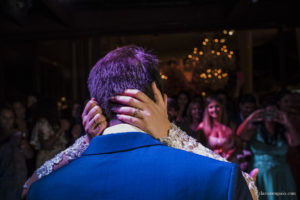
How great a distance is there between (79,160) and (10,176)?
1941mm

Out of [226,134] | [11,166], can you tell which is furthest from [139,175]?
[226,134]

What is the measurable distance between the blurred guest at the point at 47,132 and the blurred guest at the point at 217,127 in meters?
1.25

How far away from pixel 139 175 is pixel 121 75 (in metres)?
0.25

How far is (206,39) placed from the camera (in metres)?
2.33

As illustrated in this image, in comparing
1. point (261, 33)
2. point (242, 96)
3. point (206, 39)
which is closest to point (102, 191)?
point (206, 39)

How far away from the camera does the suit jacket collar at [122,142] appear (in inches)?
27.4

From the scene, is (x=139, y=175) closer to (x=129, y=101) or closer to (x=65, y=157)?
(x=129, y=101)

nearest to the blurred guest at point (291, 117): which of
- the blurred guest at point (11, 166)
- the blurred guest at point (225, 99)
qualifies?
the blurred guest at point (225, 99)

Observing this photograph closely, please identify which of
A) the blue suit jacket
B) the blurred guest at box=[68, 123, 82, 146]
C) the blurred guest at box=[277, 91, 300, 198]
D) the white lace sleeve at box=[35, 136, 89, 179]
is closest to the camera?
the blue suit jacket

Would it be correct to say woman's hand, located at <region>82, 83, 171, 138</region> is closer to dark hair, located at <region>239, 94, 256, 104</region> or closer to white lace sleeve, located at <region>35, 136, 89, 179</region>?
white lace sleeve, located at <region>35, 136, 89, 179</region>

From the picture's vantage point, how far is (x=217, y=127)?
9.45 ft

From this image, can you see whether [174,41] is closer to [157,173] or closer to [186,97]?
[186,97]

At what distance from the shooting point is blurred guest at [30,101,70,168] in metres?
2.66

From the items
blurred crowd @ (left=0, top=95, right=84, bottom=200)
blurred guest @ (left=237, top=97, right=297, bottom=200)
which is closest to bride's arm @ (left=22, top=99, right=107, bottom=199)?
blurred crowd @ (left=0, top=95, right=84, bottom=200)
